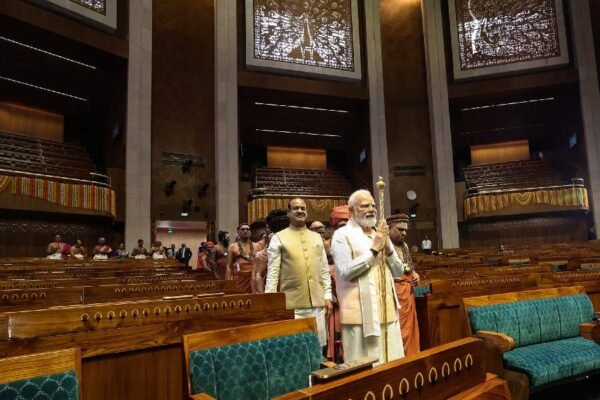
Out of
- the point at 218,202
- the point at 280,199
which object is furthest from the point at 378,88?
the point at 218,202

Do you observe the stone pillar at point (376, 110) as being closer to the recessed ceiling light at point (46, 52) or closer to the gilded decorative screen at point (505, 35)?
the gilded decorative screen at point (505, 35)

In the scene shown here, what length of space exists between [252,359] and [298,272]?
4.84 ft

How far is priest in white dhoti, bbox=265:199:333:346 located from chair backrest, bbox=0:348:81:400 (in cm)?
192

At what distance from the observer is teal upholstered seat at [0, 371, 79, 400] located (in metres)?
1.23

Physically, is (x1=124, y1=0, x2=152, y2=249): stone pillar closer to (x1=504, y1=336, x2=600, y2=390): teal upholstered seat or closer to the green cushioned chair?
the green cushioned chair

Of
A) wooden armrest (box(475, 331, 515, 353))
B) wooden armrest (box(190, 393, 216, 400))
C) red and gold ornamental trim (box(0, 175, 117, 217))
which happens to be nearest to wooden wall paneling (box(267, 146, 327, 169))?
red and gold ornamental trim (box(0, 175, 117, 217))

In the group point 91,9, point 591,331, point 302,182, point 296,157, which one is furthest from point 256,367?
point 296,157

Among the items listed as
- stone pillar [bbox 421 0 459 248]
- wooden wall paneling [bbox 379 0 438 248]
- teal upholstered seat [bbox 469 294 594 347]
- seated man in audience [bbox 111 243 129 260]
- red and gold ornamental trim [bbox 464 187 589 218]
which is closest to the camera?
teal upholstered seat [bbox 469 294 594 347]

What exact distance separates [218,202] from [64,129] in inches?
277

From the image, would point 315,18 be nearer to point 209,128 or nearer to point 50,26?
point 209,128

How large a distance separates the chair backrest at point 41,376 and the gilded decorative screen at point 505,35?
19.2m

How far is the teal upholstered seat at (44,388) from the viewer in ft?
4.04

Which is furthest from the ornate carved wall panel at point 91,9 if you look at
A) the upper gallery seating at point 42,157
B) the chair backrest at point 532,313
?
the chair backrest at point 532,313

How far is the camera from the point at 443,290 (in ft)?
12.3
